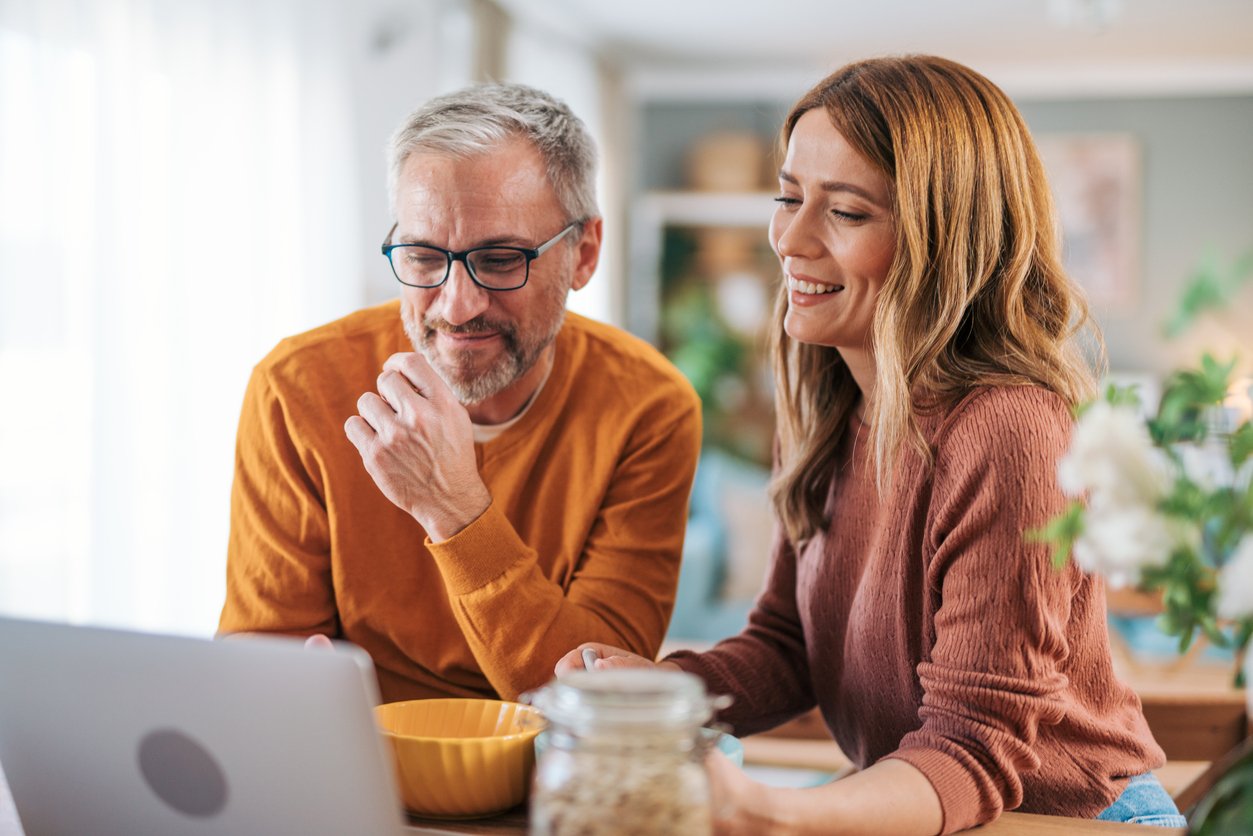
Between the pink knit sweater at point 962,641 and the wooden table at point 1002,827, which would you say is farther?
the pink knit sweater at point 962,641

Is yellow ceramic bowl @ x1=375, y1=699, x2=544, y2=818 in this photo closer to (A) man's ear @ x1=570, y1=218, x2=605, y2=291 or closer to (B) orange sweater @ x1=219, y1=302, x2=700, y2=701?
(B) orange sweater @ x1=219, y1=302, x2=700, y2=701

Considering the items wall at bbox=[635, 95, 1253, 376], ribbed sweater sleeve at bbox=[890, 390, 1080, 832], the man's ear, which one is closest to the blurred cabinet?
wall at bbox=[635, 95, 1253, 376]

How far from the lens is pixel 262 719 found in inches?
30.7

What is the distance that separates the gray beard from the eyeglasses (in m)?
0.05

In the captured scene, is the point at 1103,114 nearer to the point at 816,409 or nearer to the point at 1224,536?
the point at 816,409

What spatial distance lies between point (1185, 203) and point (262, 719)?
6.38m

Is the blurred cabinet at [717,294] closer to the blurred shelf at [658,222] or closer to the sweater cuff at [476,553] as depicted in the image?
the blurred shelf at [658,222]

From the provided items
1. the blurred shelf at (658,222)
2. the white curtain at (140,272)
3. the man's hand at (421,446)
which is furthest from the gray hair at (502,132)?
the blurred shelf at (658,222)

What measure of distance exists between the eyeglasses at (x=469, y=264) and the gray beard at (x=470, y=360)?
0.05 meters

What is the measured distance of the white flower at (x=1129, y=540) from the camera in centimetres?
68

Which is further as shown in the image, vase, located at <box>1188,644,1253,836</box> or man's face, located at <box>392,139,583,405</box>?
man's face, located at <box>392,139,583,405</box>

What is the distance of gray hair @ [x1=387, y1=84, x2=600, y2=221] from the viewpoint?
56.1 inches

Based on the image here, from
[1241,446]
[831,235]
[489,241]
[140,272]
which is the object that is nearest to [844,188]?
[831,235]

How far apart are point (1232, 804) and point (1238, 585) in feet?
0.53
